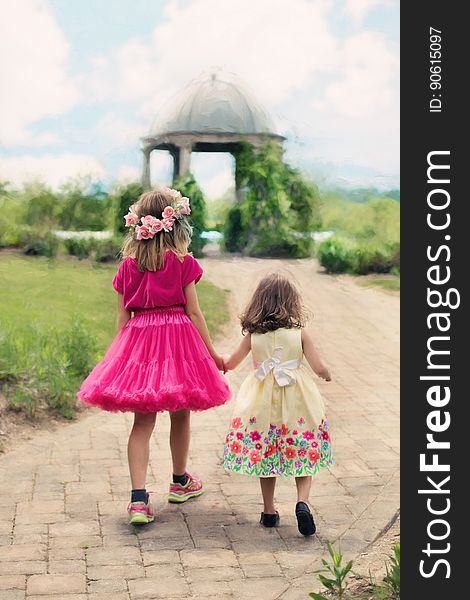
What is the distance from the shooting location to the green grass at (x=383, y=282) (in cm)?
1527

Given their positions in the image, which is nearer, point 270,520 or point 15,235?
point 270,520

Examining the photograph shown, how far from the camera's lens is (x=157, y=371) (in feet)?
15.3

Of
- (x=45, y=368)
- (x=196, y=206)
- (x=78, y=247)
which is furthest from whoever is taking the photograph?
(x=196, y=206)

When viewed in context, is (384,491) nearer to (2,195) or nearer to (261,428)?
(261,428)

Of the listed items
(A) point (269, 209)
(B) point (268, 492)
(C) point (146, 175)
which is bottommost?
(B) point (268, 492)

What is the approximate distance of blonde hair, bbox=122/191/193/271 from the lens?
15.3ft

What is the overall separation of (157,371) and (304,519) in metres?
0.93

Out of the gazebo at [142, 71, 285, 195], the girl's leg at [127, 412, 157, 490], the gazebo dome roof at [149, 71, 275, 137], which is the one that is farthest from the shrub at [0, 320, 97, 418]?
the gazebo dome roof at [149, 71, 275, 137]

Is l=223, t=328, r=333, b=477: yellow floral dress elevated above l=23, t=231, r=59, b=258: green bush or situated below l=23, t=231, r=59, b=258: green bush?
below

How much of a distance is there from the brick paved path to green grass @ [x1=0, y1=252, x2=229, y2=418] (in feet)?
1.20

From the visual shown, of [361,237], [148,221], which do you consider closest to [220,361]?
[148,221]

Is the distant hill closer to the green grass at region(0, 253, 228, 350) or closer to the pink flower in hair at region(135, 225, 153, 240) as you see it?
the green grass at region(0, 253, 228, 350)

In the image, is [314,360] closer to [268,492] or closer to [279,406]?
[279,406]

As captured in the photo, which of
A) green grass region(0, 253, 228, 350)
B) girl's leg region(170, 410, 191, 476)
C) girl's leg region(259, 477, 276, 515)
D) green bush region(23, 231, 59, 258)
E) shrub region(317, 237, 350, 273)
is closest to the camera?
girl's leg region(259, 477, 276, 515)
